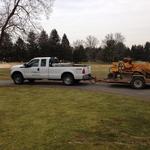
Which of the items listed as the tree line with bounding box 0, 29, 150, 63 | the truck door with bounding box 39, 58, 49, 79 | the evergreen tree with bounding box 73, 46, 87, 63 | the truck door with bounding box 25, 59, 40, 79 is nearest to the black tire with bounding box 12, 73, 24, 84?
the truck door with bounding box 25, 59, 40, 79

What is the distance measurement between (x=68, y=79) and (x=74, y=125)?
14165mm

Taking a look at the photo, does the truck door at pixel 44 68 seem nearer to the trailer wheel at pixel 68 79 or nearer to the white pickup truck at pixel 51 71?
the white pickup truck at pixel 51 71

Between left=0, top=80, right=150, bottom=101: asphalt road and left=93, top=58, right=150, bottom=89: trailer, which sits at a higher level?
left=93, top=58, right=150, bottom=89: trailer

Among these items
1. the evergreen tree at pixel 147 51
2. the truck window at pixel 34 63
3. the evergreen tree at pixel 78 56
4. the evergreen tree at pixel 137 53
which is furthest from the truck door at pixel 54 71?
the evergreen tree at pixel 137 53

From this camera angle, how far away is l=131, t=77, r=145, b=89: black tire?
2148 cm

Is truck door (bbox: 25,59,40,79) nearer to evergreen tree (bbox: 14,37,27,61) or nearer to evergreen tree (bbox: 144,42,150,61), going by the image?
evergreen tree (bbox: 14,37,27,61)

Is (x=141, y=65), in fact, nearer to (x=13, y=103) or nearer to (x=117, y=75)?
(x=117, y=75)

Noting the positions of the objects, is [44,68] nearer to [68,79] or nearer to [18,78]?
[68,79]

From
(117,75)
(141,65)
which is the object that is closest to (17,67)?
(117,75)

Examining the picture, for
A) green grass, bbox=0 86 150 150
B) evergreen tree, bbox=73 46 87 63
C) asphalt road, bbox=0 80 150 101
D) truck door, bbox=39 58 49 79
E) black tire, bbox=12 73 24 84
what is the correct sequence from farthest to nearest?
evergreen tree, bbox=73 46 87 63
black tire, bbox=12 73 24 84
truck door, bbox=39 58 49 79
asphalt road, bbox=0 80 150 101
green grass, bbox=0 86 150 150

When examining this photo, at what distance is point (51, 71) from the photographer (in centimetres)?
2455

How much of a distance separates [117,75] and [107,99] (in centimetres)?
679

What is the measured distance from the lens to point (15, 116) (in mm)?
11508

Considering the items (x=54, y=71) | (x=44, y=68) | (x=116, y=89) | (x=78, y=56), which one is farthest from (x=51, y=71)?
(x=78, y=56)
